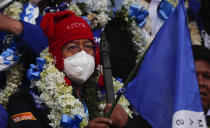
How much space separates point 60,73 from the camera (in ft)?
11.2

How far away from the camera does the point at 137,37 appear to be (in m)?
4.61

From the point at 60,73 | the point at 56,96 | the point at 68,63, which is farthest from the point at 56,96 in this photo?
the point at 68,63

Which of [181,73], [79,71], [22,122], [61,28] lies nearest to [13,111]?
[22,122]

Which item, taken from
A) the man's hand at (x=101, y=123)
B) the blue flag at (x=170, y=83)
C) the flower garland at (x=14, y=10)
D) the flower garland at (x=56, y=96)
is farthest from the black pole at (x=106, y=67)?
the flower garland at (x=14, y=10)

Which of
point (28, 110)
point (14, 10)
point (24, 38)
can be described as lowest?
point (28, 110)

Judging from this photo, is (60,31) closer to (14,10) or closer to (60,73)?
(60,73)

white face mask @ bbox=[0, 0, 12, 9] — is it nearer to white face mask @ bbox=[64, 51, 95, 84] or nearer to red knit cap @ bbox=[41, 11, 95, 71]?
red knit cap @ bbox=[41, 11, 95, 71]

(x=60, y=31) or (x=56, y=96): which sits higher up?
(x=60, y=31)

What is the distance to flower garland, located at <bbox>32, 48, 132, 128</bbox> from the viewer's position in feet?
10.5

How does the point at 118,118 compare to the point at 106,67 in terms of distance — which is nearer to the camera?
the point at 118,118

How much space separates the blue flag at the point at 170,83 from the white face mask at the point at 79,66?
991mm

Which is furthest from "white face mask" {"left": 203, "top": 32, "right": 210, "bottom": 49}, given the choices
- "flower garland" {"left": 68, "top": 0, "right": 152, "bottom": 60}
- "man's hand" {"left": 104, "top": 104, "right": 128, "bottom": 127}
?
"man's hand" {"left": 104, "top": 104, "right": 128, "bottom": 127}

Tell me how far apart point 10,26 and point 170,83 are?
173 cm

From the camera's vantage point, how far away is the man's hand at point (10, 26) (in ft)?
11.3
